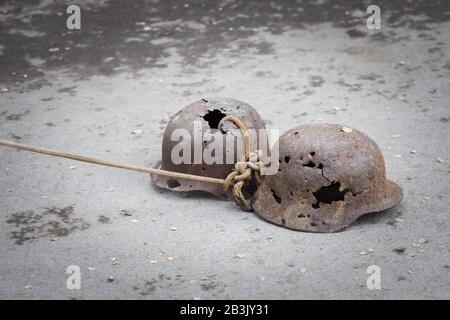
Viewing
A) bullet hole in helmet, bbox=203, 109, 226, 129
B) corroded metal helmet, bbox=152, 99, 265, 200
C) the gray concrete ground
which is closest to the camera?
the gray concrete ground

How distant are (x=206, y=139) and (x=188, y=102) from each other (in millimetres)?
2605

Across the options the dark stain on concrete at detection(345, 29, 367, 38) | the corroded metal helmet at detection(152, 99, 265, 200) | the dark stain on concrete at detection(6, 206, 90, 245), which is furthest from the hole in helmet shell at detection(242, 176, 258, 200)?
the dark stain on concrete at detection(345, 29, 367, 38)

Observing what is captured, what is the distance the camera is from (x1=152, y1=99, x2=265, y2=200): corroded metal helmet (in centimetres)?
629

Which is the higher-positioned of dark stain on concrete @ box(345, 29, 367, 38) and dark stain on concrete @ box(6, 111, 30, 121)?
dark stain on concrete @ box(345, 29, 367, 38)

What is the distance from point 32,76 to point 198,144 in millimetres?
4527

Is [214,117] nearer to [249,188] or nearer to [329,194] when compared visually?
[249,188]

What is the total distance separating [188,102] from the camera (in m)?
8.81

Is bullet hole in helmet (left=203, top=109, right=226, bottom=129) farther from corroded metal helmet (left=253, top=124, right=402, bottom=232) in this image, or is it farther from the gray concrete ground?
corroded metal helmet (left=253, top=124, right=402, bottom=232)

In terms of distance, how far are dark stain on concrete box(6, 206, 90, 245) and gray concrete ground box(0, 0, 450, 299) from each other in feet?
0.06

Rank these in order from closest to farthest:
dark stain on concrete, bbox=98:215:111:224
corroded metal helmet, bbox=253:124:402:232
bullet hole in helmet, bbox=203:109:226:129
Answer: corroded metal helmet, bbox=253:124:402:232
dark stain on concrete, bbox=98:215:111:224
bullet hole in helmet, bbox=203:109:226:129

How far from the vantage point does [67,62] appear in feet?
33.5

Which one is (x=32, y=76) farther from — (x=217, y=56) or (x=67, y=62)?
(x=217, y=56)

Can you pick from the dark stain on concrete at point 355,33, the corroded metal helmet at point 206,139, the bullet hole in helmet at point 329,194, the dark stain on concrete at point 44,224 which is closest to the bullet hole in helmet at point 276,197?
the bullet hole in helmet at point 329,194

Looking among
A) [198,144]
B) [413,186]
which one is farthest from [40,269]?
[413,186]
